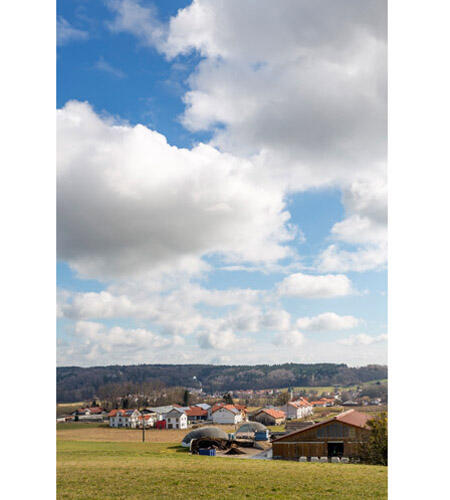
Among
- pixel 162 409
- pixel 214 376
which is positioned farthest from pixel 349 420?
pixel 162 409

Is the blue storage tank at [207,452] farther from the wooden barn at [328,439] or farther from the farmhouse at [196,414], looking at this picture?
the wooden barn at [328,439]

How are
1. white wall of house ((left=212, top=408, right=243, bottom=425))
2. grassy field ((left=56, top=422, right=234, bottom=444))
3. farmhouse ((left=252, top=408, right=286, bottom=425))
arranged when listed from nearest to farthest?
grassy field ((left=56, top=422, right=234, bottom=444)), white wall of house ((left=212, top=408, right=243, bottom=425)), farmhouse ((left=252, top=408, right=286, bottom=425))

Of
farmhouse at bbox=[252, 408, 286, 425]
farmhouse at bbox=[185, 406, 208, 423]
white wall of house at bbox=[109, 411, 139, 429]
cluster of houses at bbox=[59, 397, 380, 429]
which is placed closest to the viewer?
white wall of house at bbox=[109, 411, 139, 429]

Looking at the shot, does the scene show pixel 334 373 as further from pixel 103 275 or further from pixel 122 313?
pixel 103 275

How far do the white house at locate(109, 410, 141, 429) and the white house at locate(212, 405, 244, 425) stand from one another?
65.3 inches

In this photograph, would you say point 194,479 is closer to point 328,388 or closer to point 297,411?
point 297,411

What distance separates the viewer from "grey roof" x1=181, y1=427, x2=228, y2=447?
29.9 ft

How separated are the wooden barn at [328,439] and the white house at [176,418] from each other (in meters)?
1.96

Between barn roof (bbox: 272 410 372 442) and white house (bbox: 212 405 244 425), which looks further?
white house (bbox: 212 405 244 425)

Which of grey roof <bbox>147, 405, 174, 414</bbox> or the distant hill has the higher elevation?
the distant hill

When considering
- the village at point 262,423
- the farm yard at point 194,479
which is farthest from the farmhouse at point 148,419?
A: the farm yard at point 194,479

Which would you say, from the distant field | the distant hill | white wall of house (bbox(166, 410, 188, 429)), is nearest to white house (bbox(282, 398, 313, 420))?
the distant field

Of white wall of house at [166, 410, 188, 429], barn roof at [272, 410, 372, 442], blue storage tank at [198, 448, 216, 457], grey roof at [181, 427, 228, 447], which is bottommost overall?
blue storage tank at [198, 448, 216, 457]

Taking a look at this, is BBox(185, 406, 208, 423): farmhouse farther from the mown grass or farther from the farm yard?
the mown grass
